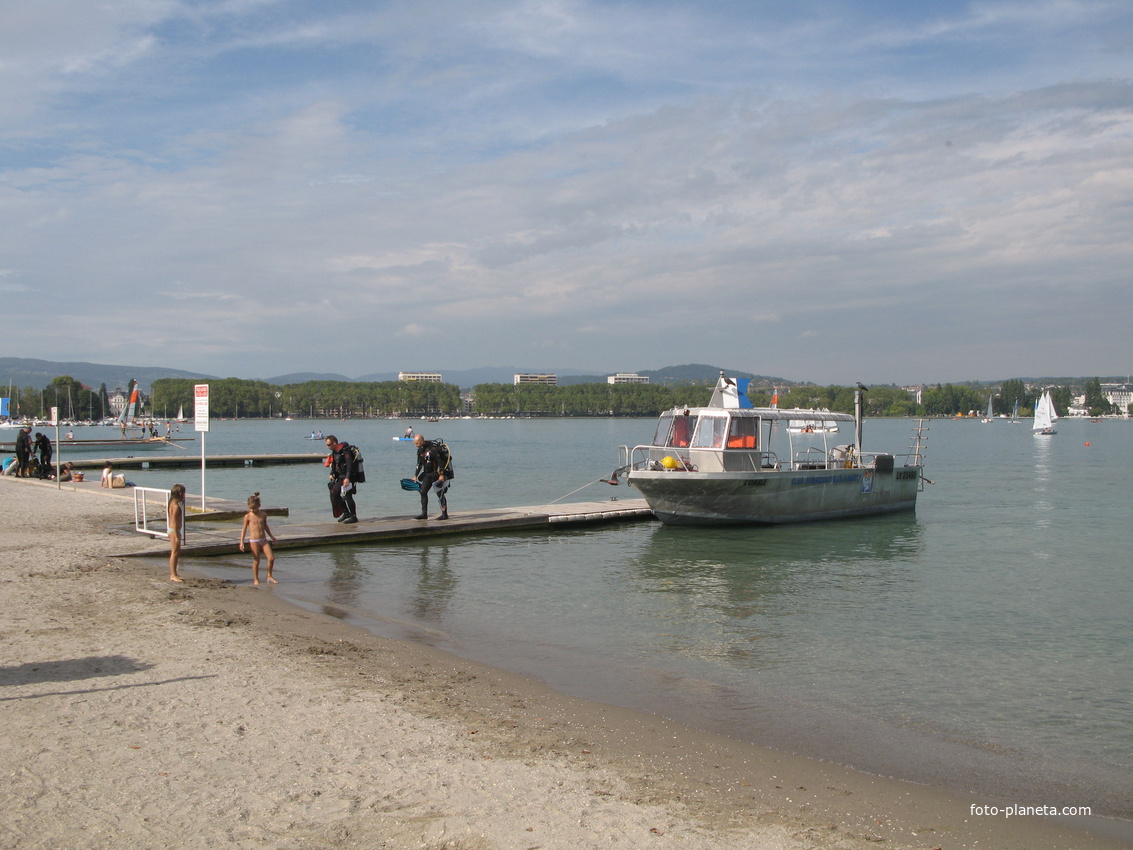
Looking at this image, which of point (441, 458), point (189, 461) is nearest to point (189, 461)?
point (189, 461)

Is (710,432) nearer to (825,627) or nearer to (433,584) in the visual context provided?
(433,584)

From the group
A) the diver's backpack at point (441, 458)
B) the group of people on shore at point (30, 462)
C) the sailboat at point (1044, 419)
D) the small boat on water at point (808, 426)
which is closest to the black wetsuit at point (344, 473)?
the diver's backpack at point (441, 458)

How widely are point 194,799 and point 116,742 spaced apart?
56.5 inches

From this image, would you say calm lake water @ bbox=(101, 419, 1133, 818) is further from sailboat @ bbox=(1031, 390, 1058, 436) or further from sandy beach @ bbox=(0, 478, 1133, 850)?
sailboat @ bbox=(1031, 390, 1058, 436)

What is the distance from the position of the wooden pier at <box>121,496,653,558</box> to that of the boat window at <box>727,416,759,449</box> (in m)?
4.17

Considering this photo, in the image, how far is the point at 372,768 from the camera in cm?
709

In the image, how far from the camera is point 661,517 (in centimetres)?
2705

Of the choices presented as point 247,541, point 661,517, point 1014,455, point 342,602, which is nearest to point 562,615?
point 342,602

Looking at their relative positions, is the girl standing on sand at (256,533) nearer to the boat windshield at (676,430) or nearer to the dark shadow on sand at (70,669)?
the dark shadow on sand at (70,669)

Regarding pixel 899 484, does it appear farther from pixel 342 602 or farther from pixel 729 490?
pixel 342 602

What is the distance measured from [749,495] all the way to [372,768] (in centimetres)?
2092

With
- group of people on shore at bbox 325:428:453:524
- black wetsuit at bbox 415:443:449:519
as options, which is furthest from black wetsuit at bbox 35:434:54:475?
black wetsuit at bbox 415:443:449:519

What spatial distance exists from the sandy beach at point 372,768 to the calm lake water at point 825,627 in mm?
1096

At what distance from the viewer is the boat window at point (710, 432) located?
26.4 meters
